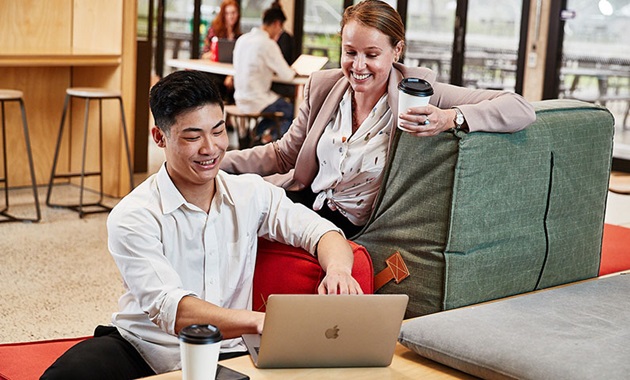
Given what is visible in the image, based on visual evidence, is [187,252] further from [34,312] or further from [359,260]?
[34,312]

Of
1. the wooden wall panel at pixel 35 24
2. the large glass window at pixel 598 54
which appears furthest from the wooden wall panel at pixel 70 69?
the large glass window at pixel 598 54

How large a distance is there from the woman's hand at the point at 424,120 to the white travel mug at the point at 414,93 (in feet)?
0.05

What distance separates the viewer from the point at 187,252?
91.4 inches

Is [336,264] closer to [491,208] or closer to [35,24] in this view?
[491,208]

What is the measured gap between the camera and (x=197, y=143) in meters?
2.25

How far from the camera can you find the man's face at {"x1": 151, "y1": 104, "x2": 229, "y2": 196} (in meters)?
2.25

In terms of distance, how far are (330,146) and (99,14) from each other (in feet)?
11.9

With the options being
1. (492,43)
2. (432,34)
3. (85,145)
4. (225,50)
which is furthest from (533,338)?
(432,34)

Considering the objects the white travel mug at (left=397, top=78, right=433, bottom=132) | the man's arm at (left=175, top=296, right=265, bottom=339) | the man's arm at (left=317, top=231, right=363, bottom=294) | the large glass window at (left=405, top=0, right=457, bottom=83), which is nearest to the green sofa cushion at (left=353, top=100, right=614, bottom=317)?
the white travel mug at (left=397, top=78, right=433, bottom=132)

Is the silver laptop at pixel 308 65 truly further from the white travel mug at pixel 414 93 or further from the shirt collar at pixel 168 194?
the shirt collar at pixel 168 194

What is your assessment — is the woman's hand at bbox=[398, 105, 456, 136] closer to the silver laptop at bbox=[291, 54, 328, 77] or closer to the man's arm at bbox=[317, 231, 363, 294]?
the man's arm at bbox=[317, 231, 363, 294]

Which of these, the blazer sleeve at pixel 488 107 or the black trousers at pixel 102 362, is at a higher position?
the blazer sleeve at pixel 488 107

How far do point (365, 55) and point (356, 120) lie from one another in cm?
24

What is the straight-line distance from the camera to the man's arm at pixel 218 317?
6.93 feet
